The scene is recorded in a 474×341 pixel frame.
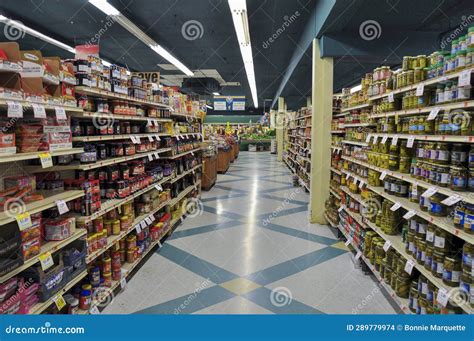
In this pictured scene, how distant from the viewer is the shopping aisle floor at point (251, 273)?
311 centimetres

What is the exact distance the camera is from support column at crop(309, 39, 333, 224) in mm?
5566

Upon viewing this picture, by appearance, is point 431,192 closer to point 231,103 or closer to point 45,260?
point 45,260

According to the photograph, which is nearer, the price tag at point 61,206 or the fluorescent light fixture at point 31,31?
the price tag at point 61,206

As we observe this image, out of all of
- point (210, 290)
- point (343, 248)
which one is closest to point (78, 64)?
point (210, 290)

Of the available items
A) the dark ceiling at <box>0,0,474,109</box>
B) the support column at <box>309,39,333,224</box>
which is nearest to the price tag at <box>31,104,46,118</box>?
the dark ceiling at <box>0,0,474,109</box>

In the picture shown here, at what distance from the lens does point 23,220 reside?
1.98 metres

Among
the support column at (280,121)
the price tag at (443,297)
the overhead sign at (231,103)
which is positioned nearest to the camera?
the price tag at (443,297)

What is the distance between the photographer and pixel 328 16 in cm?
453

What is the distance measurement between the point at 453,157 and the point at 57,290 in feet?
10.0

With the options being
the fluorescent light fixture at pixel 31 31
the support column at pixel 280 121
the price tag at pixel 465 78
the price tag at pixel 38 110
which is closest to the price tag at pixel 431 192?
the price tag at pixel 465 78

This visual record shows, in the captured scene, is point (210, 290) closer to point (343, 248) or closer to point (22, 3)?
point (343, 248)

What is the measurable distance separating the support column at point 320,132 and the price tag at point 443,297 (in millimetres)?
3678

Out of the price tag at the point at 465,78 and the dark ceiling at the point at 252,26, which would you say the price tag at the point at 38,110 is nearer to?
the price tag at the point at 465,78

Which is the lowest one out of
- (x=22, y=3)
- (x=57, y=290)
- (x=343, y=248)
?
(x=343, y=248)
